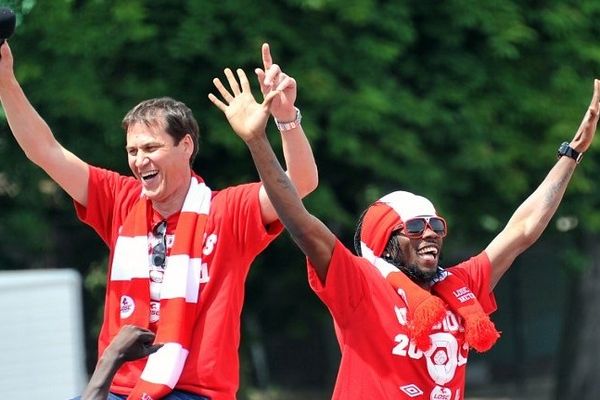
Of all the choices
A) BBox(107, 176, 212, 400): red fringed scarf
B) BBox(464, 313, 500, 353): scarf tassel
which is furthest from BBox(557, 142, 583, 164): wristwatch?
BBox(107, 176, 212, 400): red fringed scarf

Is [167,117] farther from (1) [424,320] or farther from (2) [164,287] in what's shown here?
(1) [424,320]

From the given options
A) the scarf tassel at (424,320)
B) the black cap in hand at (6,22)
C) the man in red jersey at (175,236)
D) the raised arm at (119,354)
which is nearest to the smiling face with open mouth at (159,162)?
the man in red jersey at (175,236)

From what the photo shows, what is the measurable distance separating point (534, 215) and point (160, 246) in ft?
4.76

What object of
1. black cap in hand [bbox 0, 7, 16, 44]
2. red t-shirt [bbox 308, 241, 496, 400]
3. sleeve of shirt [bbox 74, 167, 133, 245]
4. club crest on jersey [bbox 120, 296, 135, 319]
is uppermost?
black cap in hand [bbox 0, 7, 16, 44]

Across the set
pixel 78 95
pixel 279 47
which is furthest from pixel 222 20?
pixel 78 95

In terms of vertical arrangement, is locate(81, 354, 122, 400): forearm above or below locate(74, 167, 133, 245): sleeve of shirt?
below

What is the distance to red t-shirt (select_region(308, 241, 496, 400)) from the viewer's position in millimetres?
4527

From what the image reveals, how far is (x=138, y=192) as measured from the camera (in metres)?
4.73

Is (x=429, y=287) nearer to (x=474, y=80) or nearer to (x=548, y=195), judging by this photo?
(x=548, y=195)

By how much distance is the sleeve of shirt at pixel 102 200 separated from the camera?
4.70m

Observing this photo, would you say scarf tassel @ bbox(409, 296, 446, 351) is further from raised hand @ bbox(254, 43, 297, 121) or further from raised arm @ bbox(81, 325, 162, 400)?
raised arm @ bbox(81, 325, 162, 400)

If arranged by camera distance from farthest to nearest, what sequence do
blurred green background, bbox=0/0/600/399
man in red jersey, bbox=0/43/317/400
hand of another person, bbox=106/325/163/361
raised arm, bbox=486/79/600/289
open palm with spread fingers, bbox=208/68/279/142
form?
1. blurred green background, bbox=0/0/600/399
2. raised arm, bbox=486/79/600/289
3. man in red jersey, bbox=0/43/317/400
4. open palm with spread fingers, bbox=208/68/279/142
5. hand of another person, bbox=106/325/163/361

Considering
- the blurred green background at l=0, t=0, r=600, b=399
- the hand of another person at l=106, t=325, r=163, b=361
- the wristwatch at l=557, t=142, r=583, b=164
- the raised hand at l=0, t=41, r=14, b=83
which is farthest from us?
the blurred green background at l=0, t=0, r=600, b=399

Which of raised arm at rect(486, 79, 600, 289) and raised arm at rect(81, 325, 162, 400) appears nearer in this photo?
raised arm at rect(81, 325, 162, 400)
